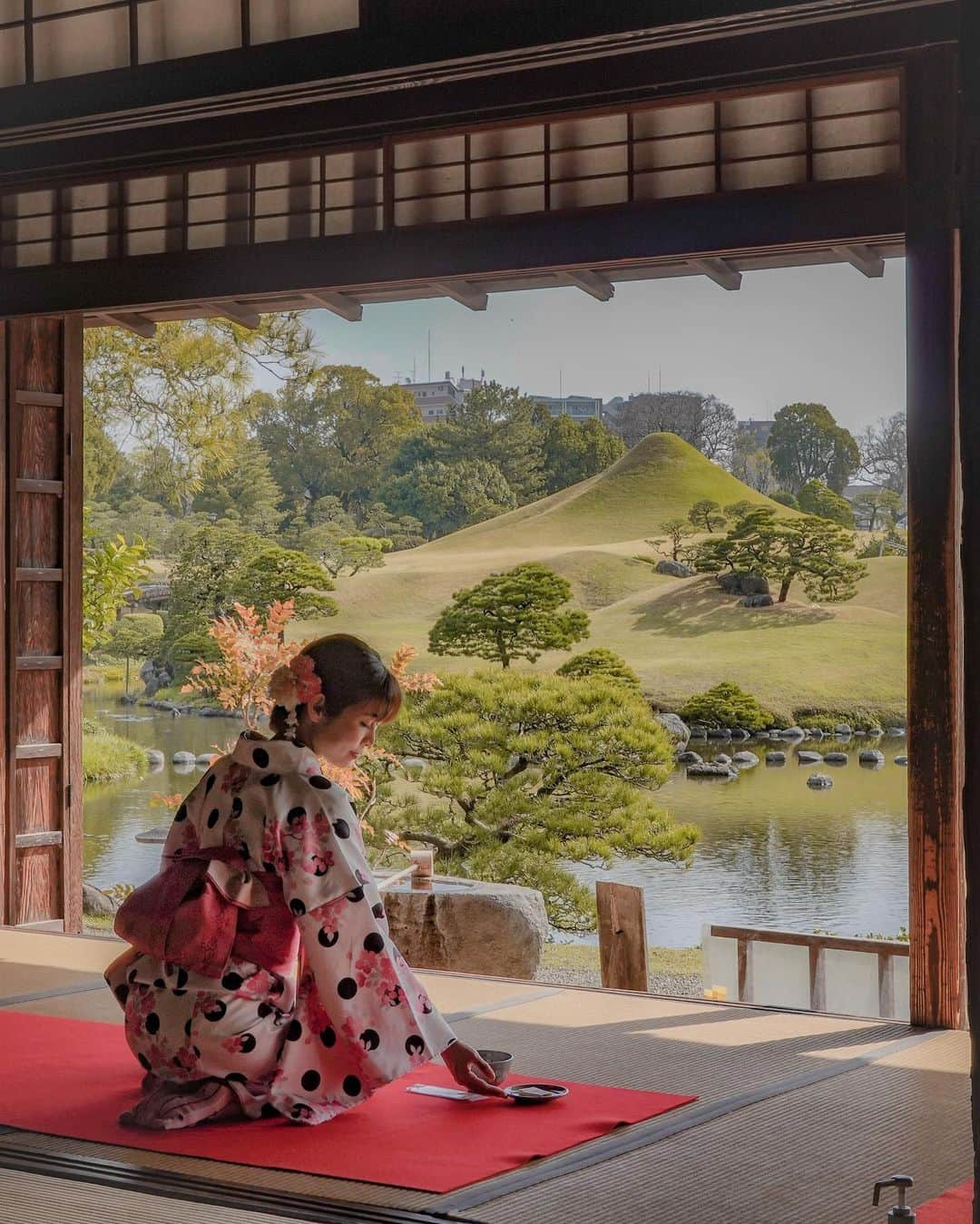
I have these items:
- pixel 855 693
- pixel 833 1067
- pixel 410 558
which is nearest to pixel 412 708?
pixel 410 558

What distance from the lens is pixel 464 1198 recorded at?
2.16 m

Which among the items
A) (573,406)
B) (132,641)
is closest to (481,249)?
(573,406)

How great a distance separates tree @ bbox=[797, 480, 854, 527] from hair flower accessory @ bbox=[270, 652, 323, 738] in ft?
32.4

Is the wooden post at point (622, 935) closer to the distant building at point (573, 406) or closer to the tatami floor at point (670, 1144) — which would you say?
the tatami floor at point (670, 1144)

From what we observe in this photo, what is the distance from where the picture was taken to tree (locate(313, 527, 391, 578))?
12922 mm

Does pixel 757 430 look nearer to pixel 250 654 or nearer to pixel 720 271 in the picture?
pixel 250 654

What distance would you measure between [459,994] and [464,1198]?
159cm

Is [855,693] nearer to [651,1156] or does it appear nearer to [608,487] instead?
[608,487]

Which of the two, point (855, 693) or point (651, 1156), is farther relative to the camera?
point (855, 693)

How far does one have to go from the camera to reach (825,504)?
480 inches

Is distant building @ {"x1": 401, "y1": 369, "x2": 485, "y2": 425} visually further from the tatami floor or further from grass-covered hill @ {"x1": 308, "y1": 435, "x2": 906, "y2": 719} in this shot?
the tatami floor

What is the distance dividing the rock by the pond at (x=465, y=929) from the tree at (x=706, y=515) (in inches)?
246

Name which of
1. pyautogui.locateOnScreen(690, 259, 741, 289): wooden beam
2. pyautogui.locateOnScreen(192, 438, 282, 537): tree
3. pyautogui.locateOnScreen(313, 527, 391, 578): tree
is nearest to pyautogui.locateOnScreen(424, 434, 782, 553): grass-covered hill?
pyautogui.locateOnScreen(313, 527, 391, 578): tree

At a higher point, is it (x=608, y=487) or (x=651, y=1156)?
(x=608, y=487)
